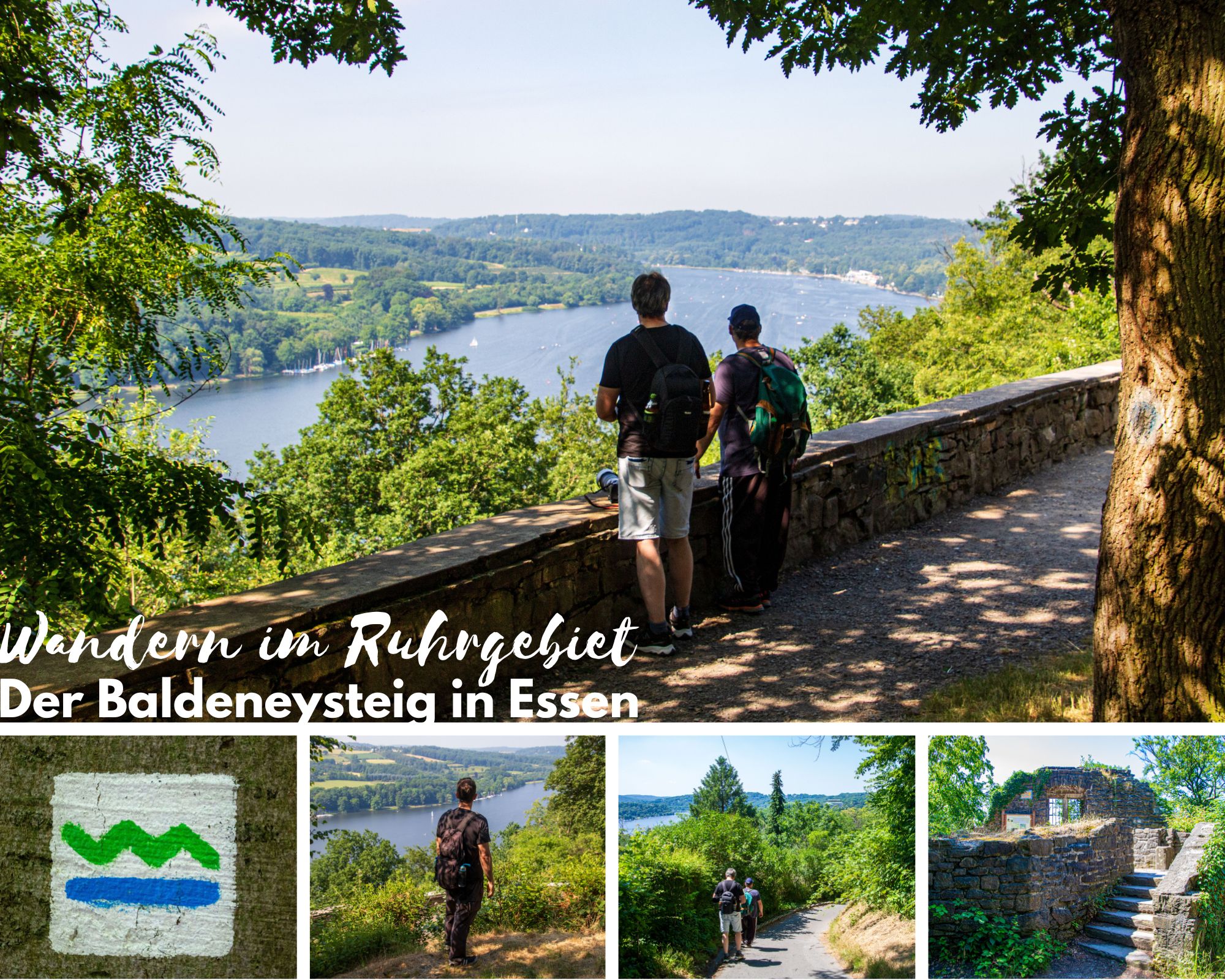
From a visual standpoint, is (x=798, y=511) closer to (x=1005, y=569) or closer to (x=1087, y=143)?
(x=1005, y=569)

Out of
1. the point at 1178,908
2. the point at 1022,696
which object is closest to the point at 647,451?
the point at 1022,696

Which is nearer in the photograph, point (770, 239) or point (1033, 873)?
point (1033, 873)

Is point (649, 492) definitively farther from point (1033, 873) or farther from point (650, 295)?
point (1033, 873)

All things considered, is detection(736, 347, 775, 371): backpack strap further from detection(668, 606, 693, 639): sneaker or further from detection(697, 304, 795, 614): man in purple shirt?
detection(668, 606, 693, 639): sneaker

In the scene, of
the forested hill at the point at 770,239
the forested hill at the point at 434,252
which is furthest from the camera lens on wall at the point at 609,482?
the forested hill at the point at 434,252

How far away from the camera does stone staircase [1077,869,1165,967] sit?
2338mm

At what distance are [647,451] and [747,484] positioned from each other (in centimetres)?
99

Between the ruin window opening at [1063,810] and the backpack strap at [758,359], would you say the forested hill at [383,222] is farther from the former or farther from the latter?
the ruin window opening at [1063,810]

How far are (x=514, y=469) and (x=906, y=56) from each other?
3398cm

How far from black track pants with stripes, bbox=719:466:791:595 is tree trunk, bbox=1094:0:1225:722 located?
223cm

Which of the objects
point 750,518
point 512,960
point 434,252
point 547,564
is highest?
point 434,252

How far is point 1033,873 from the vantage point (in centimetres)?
243

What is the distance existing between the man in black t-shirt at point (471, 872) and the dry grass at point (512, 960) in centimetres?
3

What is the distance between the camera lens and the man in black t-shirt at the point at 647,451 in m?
4.41
